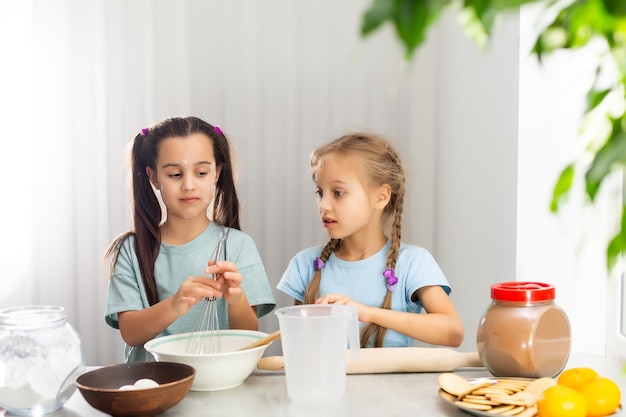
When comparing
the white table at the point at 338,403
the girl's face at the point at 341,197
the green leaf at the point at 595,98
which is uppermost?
the green leaf at the point at 595,98

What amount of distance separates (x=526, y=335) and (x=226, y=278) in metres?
0.54

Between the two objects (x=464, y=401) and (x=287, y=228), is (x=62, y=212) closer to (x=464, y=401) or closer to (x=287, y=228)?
(x=287, y=228)

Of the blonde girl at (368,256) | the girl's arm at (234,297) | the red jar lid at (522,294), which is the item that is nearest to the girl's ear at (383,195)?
the blonde girl at (368,256)

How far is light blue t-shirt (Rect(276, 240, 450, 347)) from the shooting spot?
1.72 meters

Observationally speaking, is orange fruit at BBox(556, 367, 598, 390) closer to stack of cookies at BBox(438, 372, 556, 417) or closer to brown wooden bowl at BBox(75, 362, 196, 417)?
stack of cookies at BBox(438, 372, 556, 417)

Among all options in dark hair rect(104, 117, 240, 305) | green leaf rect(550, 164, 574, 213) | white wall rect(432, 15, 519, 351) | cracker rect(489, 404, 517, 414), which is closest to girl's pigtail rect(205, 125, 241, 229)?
dark hair rect(104, 117, 240, 305)

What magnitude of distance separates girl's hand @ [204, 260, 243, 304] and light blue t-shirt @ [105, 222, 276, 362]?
14.7 inches

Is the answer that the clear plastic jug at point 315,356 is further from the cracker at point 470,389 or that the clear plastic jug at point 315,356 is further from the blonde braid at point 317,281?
the blonde braid at point 317,281

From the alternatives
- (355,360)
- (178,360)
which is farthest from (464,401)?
(178,360)

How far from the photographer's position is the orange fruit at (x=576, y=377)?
103 centimetres

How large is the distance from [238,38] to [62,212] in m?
0.81

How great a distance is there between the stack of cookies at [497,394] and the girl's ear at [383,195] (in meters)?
0.71

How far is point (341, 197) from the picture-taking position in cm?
170

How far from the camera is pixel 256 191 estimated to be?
244cm
